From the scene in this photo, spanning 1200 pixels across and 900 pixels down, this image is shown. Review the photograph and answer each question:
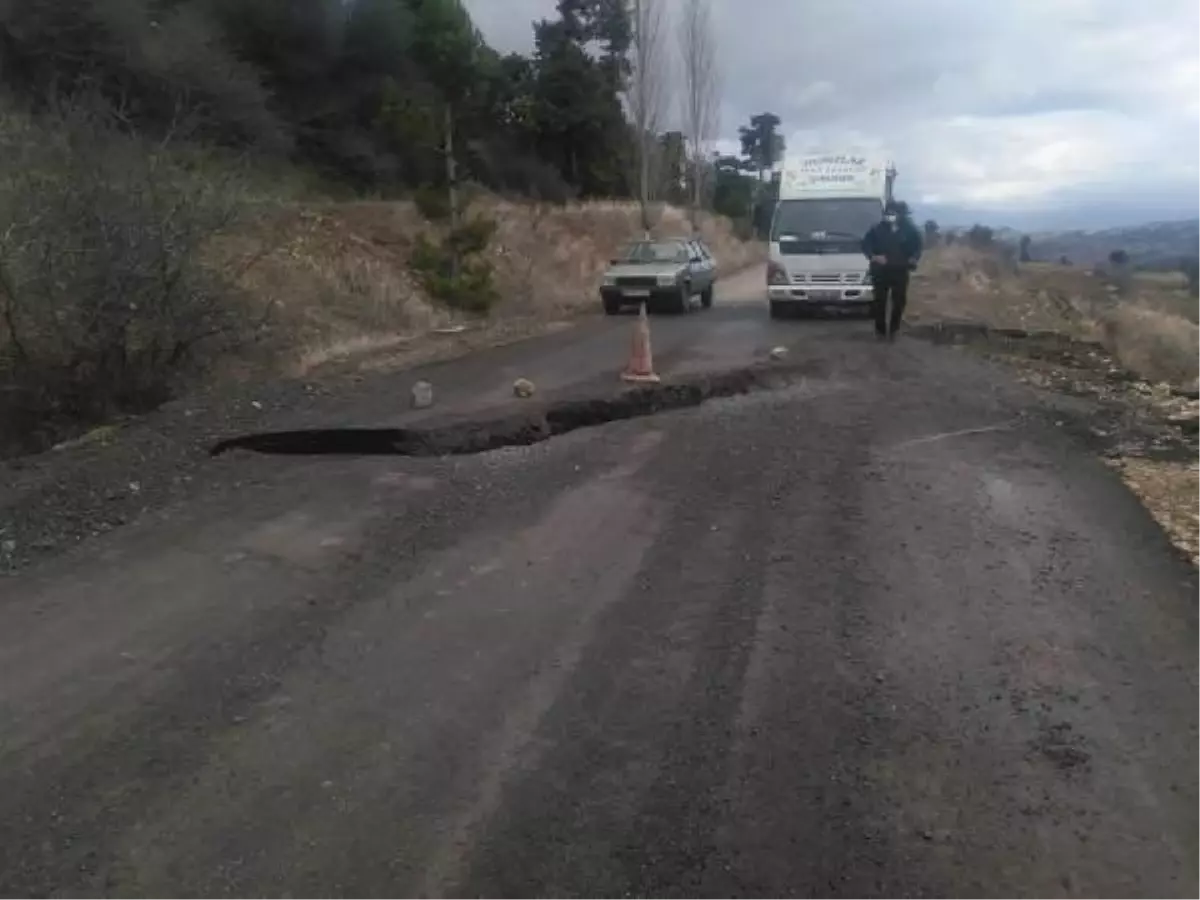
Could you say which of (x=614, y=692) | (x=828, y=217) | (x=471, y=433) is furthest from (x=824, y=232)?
(x=614, y=692)

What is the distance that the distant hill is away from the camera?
226 ft

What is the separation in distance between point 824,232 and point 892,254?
4.75m

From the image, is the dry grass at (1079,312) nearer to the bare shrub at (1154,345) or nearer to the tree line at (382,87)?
the bare shrub at (1154,345)

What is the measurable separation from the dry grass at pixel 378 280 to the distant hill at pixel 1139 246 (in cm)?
4225

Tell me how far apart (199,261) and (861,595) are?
9.24 meters

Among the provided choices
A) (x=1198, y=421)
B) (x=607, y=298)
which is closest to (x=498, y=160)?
(x=607, y=298)

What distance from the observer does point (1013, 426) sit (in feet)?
32.8

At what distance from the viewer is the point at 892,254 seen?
15.6 m

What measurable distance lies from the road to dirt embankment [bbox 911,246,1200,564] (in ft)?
2.19

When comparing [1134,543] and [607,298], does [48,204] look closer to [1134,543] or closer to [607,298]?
[1134,543]

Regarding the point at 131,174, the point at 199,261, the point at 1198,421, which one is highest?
the point at 131,174

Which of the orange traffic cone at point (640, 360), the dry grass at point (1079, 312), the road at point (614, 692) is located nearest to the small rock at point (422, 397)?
the orange traffic cone at point (640, 360)

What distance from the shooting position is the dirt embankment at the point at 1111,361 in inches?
327

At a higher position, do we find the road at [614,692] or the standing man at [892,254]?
the standing man at [892,254]
